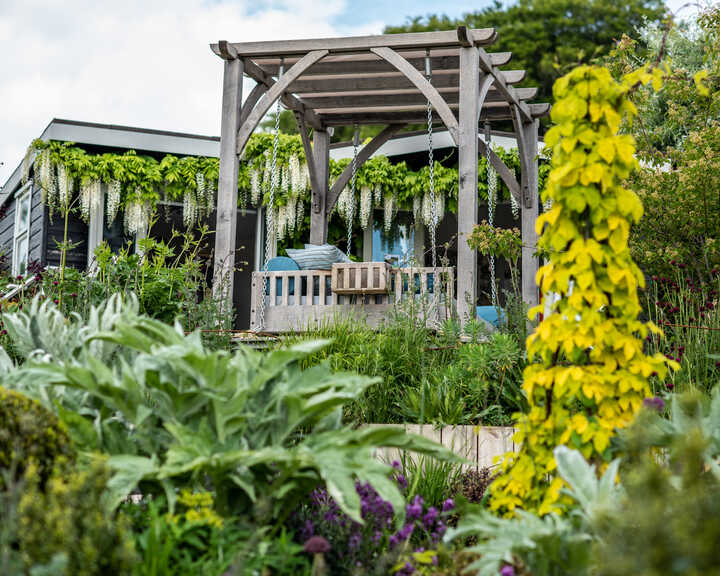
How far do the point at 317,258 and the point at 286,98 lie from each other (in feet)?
5.87

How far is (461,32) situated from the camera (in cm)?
580

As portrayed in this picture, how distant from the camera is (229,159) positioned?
6.45 meters

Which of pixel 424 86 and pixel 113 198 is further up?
pixel 424 86

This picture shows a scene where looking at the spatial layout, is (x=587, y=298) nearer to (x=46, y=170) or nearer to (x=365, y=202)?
(x=365, y=202)

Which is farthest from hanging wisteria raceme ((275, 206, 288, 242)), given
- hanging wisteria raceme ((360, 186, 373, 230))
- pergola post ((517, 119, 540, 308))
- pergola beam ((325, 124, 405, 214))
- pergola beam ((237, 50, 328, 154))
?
pergola beam ((237, 50, 328, 154))

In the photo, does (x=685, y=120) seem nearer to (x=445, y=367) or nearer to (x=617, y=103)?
(x=445, y=367)

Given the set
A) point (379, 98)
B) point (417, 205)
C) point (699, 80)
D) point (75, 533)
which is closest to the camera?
point (75, 533)

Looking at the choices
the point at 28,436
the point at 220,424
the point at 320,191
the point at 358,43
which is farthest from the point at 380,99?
the point at 28,436

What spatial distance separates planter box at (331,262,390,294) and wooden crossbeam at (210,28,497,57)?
1.81 meters

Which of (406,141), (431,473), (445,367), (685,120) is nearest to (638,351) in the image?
(431,473)

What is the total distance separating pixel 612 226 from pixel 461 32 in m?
3.94

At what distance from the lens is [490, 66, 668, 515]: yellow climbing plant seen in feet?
7.45

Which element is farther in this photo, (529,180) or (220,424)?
(529,180)

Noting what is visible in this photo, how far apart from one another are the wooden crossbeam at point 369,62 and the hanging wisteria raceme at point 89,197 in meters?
3.90
